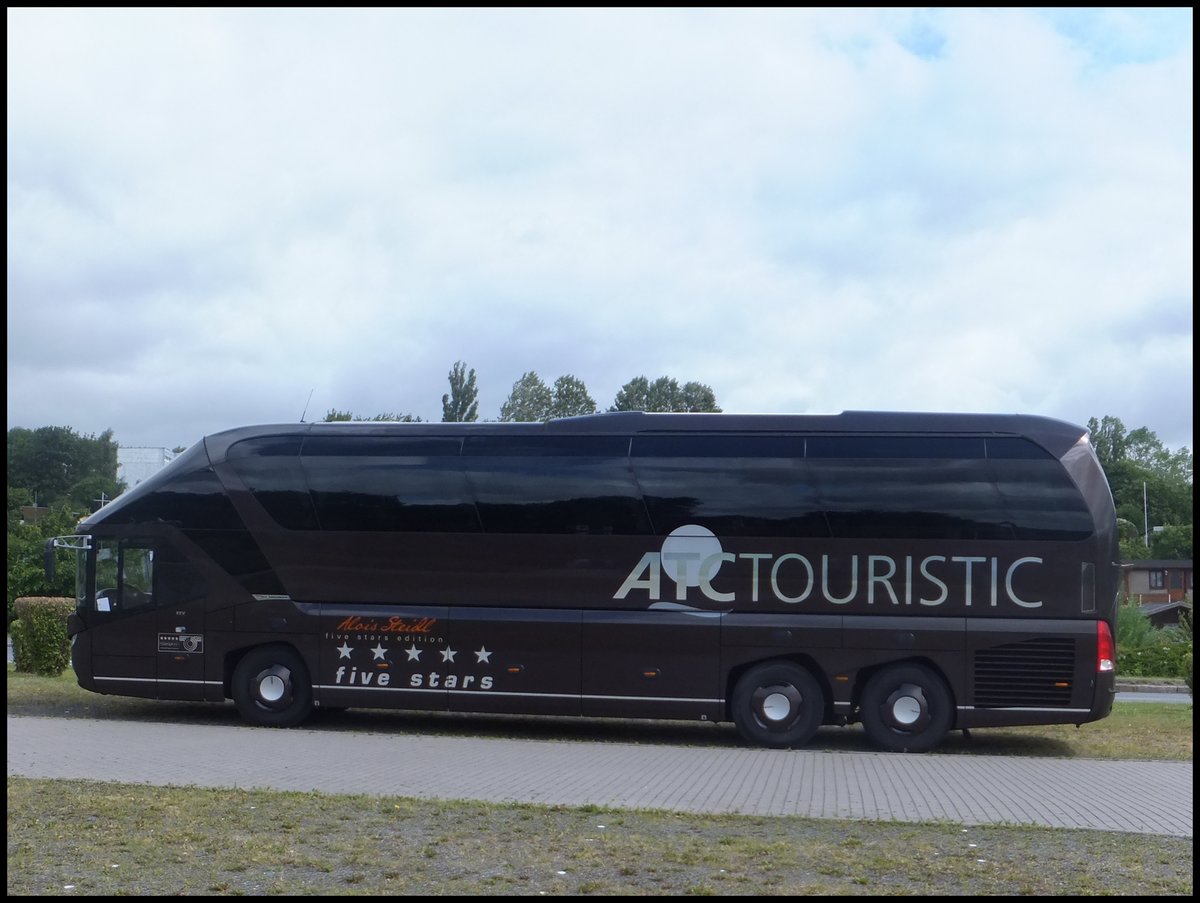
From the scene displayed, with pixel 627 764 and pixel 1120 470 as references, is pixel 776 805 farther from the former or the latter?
pixel 1120 470

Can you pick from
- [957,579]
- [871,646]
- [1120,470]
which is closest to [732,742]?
[871,646]

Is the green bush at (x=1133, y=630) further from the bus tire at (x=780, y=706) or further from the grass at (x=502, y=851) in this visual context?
the grass at (x=502, y=851)

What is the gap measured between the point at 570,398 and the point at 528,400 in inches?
92.9

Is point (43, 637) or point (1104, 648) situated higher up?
point (1104, 648)

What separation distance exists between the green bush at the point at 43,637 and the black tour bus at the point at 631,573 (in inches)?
193

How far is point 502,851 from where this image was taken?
829 cm

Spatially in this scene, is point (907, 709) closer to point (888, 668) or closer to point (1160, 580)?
point (888, 668)

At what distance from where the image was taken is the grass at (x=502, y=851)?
7.33 metres

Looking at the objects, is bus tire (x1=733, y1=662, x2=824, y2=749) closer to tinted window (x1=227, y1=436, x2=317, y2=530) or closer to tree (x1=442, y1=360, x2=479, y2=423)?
tinted window (x1=227, y1=436, x2=317, y2=530)

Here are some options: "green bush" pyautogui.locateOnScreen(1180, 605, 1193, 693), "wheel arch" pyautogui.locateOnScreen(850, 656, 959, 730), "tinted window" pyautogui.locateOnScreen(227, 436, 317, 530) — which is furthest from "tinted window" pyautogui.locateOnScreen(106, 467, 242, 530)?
"green bush" pyautogui.locateOnScreen(1180, 605, 1193, 693)

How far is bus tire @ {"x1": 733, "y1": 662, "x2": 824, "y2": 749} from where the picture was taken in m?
15.4

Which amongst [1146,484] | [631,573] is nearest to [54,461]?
[1146,484]

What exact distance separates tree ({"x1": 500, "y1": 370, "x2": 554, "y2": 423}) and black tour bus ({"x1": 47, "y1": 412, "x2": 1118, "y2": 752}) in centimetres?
5372

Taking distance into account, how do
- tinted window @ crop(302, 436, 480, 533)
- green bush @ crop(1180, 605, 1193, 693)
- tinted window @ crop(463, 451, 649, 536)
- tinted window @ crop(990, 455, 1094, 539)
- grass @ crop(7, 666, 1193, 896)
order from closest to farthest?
grass @ crop(7, 666, 1193, 896), tinted window @ crop(990, 455, 1094, 539), tinted window @ crop(463, 451, 649, 536), tinted window @ crop(302, 436, 480, 533), green bush @ crop(1180, 605, 1193, 693)
